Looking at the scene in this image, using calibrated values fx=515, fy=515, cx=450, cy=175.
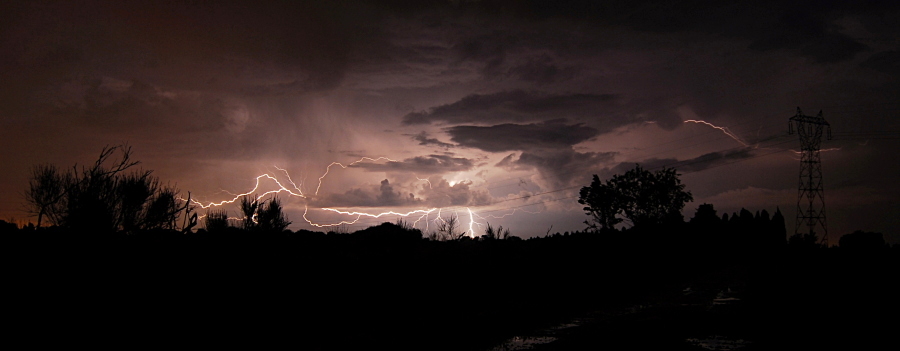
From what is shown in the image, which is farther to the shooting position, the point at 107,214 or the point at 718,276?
the point at 107,214

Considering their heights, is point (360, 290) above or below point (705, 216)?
below

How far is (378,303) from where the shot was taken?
48.0ft

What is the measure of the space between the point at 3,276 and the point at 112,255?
2.37m

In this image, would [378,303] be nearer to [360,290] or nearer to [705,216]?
[360,290]

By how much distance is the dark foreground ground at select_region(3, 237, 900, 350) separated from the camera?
9305 millimetres

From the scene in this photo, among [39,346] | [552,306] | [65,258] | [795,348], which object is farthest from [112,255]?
[795,348]

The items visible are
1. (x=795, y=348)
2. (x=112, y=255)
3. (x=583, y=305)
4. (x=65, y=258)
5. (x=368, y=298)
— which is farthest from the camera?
(x=368, y=298)

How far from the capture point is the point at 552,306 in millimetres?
13562

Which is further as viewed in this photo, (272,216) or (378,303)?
(272,216)

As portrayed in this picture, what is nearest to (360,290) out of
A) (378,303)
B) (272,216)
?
(378,303)

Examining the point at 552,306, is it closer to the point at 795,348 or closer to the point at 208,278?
the point at 795,348

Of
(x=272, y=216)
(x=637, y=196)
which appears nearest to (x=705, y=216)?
(x=637, y=196)

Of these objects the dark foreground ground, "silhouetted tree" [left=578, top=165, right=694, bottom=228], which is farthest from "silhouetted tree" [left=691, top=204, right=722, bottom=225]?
the dark foreground ground

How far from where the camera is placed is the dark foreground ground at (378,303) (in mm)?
9305
